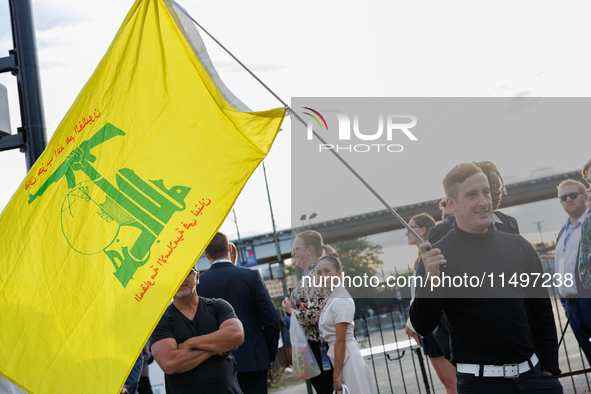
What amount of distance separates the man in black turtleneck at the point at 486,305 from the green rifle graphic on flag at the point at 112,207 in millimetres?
1399

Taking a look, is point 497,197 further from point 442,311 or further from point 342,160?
point 342,160

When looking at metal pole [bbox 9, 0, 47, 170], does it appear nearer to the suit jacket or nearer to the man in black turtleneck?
the suit jacket

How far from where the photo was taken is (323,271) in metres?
4.79

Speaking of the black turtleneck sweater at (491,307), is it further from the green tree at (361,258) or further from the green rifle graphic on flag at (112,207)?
the green tree at (361,258)

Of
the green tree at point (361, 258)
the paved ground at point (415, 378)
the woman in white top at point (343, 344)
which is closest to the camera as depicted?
the woman in white top at point (343, 344)

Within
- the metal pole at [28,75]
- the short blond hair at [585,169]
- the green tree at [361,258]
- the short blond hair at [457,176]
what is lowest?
the green tree at [361,258]

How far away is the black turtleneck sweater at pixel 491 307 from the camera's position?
9.43ft

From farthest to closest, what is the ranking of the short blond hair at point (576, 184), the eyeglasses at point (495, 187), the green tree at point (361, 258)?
the green tree at point (361, 258), the short blond hair at point (576, 184), the eyeglasses at point (495, 187)

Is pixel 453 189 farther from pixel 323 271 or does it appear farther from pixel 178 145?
pixel 323 271

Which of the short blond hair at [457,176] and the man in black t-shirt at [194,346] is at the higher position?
the short blond hair at [457,176]

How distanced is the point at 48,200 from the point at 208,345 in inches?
51.2

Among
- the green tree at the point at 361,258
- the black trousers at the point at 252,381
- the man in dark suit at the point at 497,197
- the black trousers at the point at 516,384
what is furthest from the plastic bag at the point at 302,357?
the black trousers at the point at 516,384

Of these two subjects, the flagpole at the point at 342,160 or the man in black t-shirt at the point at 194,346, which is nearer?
the flagpole at the point at 342,160

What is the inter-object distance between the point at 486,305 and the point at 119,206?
197 cm
